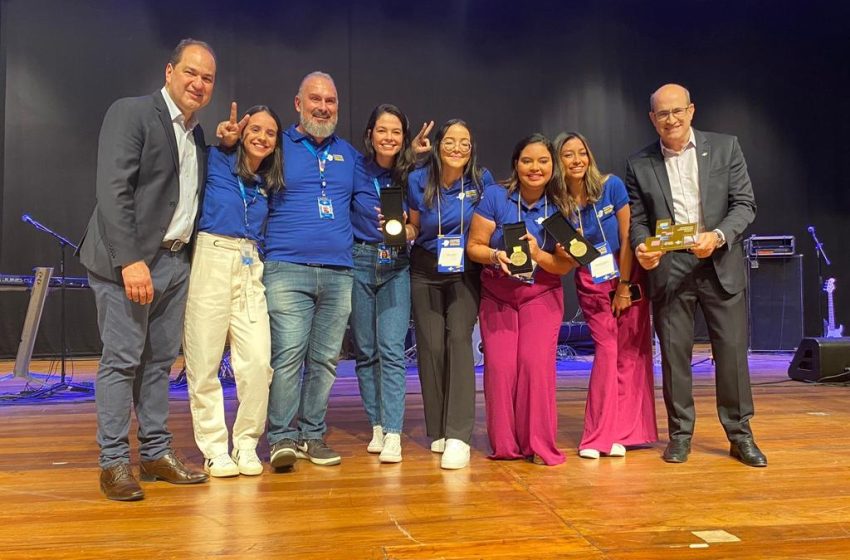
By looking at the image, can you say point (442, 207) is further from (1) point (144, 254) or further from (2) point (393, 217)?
(1) point (144, 254)

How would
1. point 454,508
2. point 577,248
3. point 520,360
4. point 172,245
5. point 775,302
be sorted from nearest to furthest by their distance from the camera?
1. point 454,508
2. point 172,245
3. point 577,248
4. point 520,360
5. point 775,302

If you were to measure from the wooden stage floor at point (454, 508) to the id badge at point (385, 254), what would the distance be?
896mm

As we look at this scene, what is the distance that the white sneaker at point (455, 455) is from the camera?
2.74 metres

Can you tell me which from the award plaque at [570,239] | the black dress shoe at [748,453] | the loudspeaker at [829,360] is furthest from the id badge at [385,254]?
the loudspeaker at [829,360]

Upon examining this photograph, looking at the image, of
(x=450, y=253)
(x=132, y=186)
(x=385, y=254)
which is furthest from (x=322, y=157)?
(x=132, y=186)

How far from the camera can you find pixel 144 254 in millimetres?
2467

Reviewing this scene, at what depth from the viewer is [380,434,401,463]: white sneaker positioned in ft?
9.44

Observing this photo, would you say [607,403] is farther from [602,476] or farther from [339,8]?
[339,8]

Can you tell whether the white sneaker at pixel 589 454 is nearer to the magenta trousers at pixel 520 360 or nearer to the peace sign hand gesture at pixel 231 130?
the magenta trousers at pixel 520 360

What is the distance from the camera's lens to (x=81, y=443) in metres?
3.39

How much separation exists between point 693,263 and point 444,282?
1100mm

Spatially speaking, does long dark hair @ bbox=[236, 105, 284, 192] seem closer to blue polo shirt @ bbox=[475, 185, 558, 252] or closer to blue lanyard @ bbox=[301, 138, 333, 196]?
blue lanyard @ bbox=[301, 138, 333, 196]

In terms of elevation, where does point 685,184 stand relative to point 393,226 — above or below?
above

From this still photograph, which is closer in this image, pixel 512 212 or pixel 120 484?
pixel 120 484
